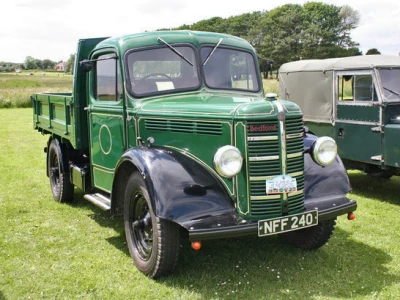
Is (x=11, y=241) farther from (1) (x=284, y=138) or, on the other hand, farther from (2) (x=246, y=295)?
(1) (x=284, y=138)

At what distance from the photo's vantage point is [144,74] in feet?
15.8

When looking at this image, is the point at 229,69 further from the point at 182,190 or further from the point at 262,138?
the point at 182,190

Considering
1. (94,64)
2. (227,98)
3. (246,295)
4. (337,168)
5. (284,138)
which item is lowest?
(246,295)

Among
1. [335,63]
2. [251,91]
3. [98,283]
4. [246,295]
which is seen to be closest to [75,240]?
[98,283]

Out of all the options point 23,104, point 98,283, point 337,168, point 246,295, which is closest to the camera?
point 246,295

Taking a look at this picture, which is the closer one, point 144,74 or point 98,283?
point 98,283

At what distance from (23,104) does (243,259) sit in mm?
25355

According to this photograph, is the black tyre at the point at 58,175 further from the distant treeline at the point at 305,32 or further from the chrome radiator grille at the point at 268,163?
the distant treeline at the point at 305,32

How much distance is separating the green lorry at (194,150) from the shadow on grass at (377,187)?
301cm

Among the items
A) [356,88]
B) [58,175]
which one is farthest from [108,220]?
[356,88]

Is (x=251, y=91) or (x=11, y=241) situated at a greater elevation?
(x=251, y=91)

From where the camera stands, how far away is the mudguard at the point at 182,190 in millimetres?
3686

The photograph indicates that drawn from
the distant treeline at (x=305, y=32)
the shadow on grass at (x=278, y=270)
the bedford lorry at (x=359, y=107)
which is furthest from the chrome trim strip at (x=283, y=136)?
the distant treeline at (x=305, y=32)

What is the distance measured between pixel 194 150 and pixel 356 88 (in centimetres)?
420
